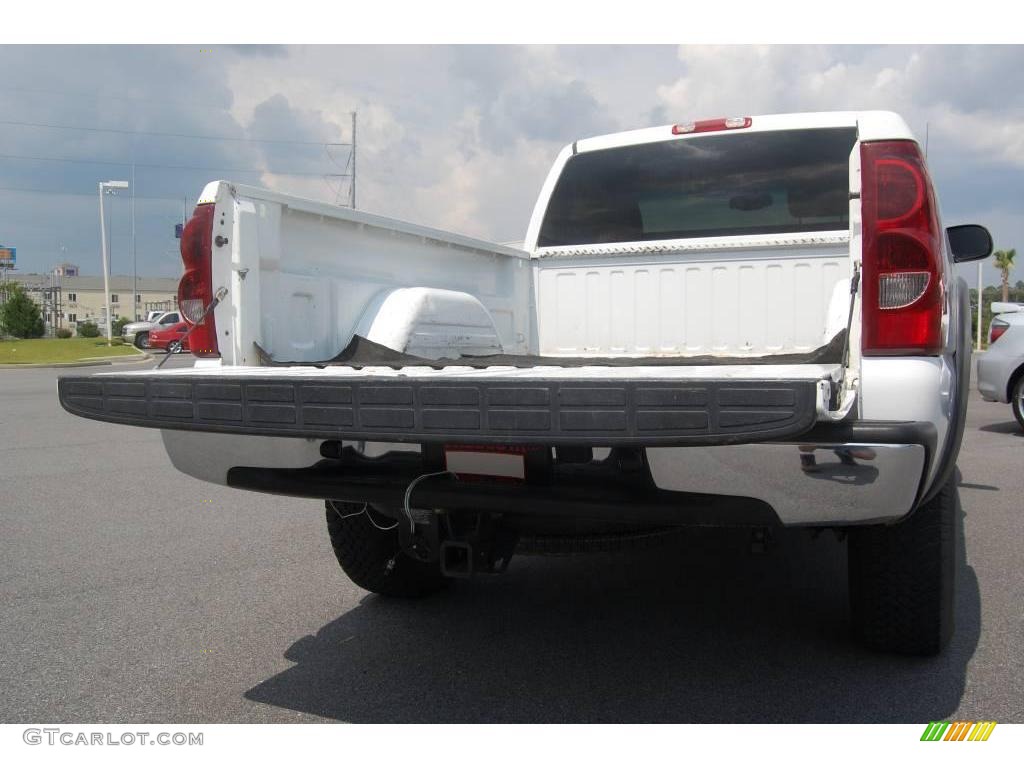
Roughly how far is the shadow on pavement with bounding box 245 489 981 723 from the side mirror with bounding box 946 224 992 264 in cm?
151

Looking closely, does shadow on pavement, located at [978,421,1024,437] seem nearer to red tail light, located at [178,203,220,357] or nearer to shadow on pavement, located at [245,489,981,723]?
shadow on pavement, located at [245,489,981,723]

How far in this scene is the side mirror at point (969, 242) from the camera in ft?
13.2

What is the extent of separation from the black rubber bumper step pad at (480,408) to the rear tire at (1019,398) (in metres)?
8.65

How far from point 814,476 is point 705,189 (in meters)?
2.59

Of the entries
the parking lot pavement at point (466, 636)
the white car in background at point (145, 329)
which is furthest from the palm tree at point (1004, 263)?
the parking lot pavement at point (466, 636)

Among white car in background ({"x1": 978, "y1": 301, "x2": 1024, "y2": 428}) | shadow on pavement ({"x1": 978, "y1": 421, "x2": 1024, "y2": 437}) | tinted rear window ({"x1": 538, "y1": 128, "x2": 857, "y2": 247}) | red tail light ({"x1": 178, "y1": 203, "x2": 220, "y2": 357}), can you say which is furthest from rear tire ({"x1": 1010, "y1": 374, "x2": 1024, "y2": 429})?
red tail light ({"x1": 178, "y1": 203, "x2": 220, "y2": 357})

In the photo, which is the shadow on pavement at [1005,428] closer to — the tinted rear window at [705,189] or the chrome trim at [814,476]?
the tinted rear window at [705,189]

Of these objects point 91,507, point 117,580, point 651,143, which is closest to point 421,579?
point 117,580

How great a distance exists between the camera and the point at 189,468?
2.80m

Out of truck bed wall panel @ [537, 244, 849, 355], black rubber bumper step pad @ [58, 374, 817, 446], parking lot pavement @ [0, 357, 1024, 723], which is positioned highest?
truck bed wall panel @ [537, 244, 849, 355]

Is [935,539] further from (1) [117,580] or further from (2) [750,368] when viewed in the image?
(1) [117,580]

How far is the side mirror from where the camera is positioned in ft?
13.2

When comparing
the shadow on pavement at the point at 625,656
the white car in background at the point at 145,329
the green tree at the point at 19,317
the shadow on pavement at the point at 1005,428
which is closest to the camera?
the shadow on pavement at the point at 625,656
